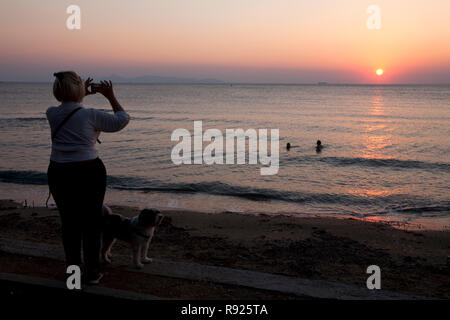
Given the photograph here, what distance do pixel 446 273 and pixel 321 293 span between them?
2759 mm

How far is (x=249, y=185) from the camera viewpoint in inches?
585

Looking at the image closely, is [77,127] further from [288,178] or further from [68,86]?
[288,178]

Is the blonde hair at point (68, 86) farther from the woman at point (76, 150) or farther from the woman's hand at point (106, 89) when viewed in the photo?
the woman's hand at point (106, 89)

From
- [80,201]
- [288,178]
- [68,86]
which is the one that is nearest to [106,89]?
[68,86]

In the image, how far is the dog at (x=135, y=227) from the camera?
482 cm

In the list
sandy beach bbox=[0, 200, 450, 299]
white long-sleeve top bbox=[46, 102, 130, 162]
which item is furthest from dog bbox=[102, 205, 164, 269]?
white long-sleeve top bbox=[46, 102, 130, 162]

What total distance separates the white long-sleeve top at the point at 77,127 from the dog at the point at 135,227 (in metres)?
1.19

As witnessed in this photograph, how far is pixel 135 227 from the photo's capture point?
16.2 feet

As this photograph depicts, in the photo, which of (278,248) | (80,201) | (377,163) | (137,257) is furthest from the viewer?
(377,163)

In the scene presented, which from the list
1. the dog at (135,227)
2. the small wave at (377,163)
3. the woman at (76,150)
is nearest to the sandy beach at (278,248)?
the dog at (135,227)

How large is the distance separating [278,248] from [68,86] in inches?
179

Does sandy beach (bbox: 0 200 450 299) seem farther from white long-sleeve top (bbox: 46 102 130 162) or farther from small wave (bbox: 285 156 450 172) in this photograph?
small wave (bbox: 285 156 450 172)

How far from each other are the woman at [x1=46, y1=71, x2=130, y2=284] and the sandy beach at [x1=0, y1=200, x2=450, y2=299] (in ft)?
3.53
